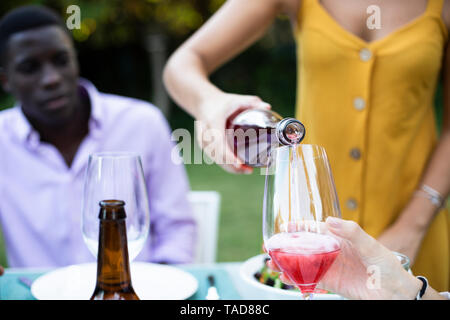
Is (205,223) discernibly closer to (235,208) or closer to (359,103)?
(359,103)

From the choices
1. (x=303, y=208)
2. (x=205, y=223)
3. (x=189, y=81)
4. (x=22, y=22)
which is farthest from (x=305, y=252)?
(x=22, y=22)

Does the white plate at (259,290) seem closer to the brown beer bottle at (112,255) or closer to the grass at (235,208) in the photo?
the brown beer bottle at (112,255)

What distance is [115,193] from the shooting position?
86cm

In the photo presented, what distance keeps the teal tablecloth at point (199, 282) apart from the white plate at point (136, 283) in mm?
34

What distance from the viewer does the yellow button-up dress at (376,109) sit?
1.22m

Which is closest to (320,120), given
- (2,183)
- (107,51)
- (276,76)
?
(2,183)

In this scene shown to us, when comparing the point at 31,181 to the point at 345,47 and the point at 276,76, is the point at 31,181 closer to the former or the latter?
the point at 345,47

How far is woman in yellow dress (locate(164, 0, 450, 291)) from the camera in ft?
4.02

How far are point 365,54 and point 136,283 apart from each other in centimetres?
75

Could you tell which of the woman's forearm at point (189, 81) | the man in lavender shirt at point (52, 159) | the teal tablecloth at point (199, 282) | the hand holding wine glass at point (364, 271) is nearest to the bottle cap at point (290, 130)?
the hand holding wine glass at point (364, 271)

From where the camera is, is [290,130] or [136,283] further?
[136,283]

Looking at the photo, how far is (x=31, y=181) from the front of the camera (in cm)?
190

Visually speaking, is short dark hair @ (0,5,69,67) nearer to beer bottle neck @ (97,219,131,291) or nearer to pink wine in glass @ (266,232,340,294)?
beer bottle neck @ (97,219,131,291)

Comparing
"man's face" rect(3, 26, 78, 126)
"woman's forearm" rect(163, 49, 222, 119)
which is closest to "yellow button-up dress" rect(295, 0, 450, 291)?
"woman's forearm" rect(163, 49, 222, 119)
